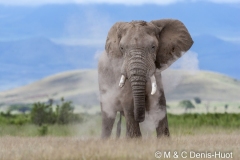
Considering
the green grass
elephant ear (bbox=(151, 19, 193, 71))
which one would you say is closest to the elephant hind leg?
elephant ear (bbox=(151, 19, 193, 71))

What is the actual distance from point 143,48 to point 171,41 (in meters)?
1.41

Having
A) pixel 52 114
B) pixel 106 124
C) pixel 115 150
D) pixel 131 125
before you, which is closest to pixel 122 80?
pixel 131 125

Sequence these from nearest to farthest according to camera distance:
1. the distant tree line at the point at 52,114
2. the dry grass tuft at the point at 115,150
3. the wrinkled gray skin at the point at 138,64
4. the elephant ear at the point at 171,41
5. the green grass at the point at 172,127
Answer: the dry grass tuft at the point at 115,150 < the wrinkled gray skin at the point at 138,64 < the elephant ear at the point at 171,41 < the green grass at the point at 172,127 < the distant tree line at the point at 52,114

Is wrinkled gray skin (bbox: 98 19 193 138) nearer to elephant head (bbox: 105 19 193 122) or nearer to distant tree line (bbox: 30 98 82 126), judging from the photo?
elephant head (bbox: 105 19 193 122)

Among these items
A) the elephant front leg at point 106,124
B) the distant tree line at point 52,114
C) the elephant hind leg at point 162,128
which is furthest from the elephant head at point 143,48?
the distant tree line at point 52,114

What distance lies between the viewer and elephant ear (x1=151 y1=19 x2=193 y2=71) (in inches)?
594

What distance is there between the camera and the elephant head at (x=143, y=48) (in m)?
13.9

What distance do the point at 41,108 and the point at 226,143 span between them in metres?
12.6

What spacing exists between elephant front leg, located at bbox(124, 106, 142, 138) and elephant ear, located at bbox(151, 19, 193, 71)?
1044 mm

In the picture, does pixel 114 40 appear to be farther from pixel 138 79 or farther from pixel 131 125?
pixel 131 125

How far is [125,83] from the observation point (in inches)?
574

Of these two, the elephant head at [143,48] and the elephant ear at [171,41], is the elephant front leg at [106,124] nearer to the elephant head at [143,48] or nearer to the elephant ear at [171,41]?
the elephant head at [143,48]

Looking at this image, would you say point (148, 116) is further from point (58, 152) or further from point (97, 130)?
point (97, 130)

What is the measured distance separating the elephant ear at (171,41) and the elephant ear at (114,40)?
2.37 feet
